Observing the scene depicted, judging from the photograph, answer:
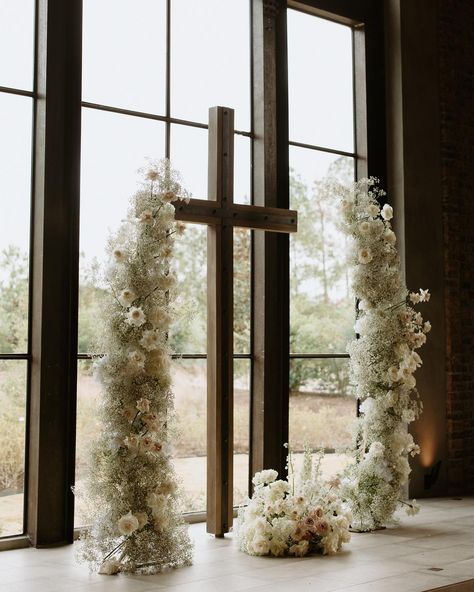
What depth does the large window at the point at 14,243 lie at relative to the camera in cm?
562

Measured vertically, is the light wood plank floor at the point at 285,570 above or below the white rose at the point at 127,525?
below

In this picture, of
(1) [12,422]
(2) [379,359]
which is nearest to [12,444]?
(1) [12,422]

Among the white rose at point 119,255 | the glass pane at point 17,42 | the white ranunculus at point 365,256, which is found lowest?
the white rose at point 119,255

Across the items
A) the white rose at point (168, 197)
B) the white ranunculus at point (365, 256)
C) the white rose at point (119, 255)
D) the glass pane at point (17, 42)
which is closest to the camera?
the white rose at point (119, 255)

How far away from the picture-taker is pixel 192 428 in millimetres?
6434

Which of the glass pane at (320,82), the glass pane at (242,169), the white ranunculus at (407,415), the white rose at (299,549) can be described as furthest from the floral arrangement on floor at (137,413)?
the glass pane at (320,82)

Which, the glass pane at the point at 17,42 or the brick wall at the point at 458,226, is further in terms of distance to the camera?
the brick wall at the point at 458,226

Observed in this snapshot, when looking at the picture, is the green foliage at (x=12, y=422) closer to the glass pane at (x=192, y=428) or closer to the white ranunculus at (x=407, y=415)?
the glass pane at (x=192, y=428)

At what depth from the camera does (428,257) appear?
7.77 metres

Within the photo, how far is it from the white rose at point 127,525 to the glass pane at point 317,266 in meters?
2.65

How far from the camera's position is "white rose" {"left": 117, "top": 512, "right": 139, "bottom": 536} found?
4.77 m

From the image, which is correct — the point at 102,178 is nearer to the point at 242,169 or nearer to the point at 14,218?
the point at 14,218

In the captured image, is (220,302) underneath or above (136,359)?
above

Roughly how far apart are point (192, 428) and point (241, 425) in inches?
18.7
